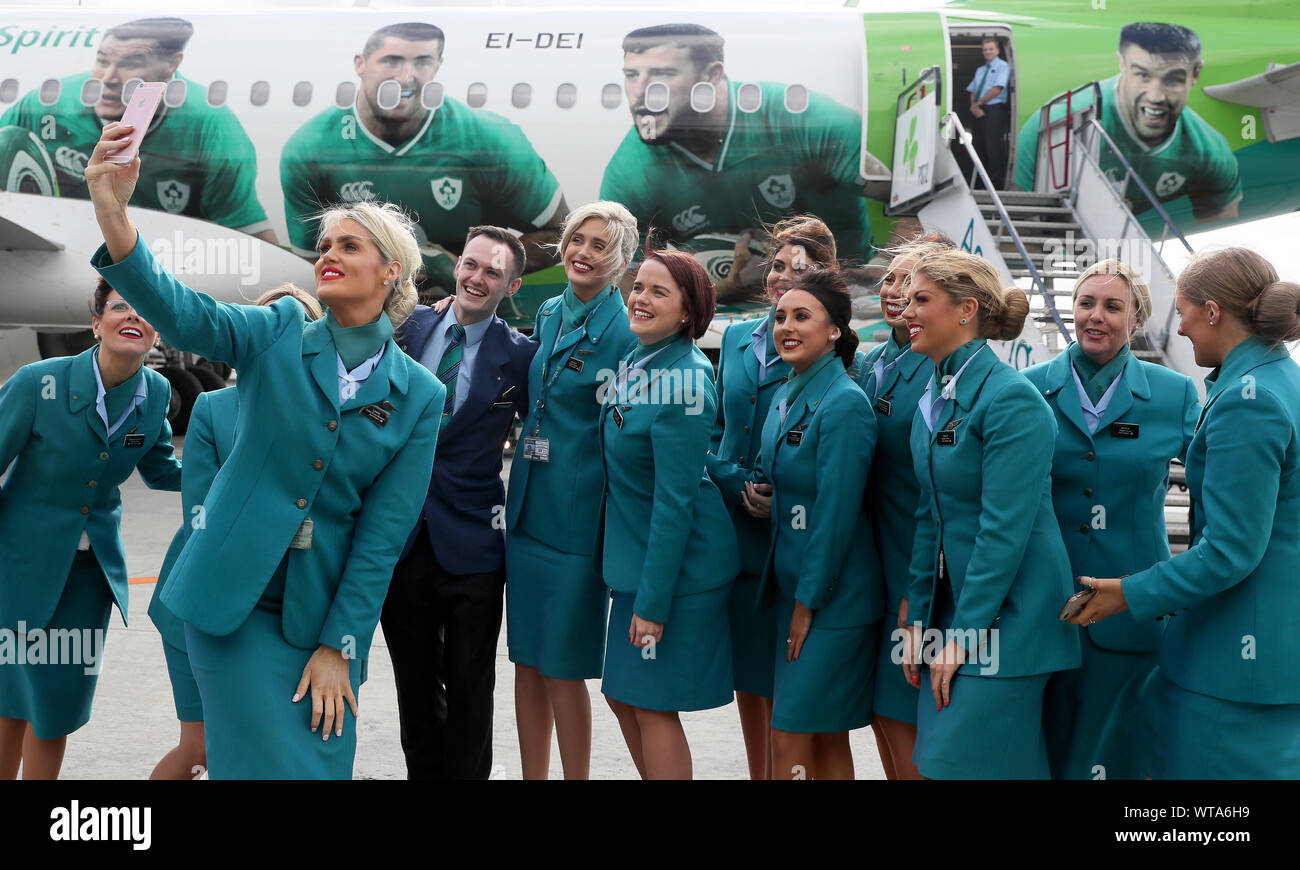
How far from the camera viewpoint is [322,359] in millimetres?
2412

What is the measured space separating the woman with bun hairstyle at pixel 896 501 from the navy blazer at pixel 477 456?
1214 mm

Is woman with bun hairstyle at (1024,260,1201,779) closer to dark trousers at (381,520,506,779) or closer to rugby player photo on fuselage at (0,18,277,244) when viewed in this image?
dark trousers at (381,520,506,779)

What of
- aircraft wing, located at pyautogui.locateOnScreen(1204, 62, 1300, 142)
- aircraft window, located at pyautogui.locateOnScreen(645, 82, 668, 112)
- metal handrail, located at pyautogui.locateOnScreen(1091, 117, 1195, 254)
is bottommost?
metal handrail, located at pyautogui.locateOnScreen(1091, 117, 1195, 254)

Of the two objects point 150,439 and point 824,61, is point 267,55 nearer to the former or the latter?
point 824,61

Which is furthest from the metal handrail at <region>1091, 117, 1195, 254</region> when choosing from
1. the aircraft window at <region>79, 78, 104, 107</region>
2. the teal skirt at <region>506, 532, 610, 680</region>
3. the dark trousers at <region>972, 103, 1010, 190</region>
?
the aircraft window at <region>79, 78, 104, 107</region>

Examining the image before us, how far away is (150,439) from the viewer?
338 cm

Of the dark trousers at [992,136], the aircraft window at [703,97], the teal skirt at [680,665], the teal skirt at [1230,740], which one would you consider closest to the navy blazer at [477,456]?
the teal skirt at [680,665]

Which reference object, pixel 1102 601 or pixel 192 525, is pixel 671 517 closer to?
pixel 1102 601

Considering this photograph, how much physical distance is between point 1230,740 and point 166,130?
1128 centimetres

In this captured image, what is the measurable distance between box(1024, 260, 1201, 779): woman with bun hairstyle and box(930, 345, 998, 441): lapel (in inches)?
18.8

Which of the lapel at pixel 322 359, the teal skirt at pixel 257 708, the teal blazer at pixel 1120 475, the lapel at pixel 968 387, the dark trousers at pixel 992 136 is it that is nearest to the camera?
the teal skirt at pixel 257 708

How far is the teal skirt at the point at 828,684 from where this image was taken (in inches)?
123

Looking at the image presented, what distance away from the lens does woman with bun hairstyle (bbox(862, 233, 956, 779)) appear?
125 inches

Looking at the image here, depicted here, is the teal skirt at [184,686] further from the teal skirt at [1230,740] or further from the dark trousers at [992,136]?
the dark trousers at [992,136]
